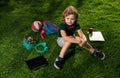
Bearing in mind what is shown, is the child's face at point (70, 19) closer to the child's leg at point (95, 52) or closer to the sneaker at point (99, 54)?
the child's leg at point (95, 52)

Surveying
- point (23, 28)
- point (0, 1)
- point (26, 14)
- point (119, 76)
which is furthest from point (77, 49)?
point (0, 1)

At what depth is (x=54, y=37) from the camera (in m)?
6.39

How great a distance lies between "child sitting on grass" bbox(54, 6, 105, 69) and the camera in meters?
5.25

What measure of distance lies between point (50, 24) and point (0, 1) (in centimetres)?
259

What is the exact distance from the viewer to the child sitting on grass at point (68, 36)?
5252 millimetres

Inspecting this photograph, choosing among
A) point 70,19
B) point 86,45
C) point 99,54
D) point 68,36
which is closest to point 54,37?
point 68,36

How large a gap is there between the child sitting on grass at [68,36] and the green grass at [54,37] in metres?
0.16

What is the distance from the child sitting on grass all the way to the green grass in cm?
16

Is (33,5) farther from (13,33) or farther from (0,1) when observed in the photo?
(13,33)

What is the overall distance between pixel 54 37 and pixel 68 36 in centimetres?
92

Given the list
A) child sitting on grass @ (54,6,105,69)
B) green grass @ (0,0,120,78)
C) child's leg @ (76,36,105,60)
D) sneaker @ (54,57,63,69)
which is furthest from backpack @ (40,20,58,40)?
child's leg @ (76,36,105,60)

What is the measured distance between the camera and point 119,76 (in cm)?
522

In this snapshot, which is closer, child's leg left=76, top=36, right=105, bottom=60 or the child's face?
the child's face

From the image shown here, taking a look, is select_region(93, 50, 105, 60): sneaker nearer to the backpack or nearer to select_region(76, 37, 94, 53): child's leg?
select_region(76, 37, 94, 53): child's leg
